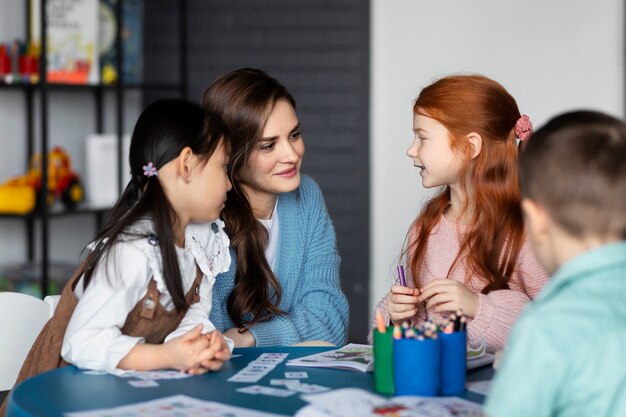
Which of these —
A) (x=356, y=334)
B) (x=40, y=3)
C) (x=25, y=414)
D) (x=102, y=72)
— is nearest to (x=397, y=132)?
(x=356, y=334)

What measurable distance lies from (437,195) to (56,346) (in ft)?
3.62

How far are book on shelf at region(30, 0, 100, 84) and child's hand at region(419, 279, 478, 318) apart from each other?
8.01 feet

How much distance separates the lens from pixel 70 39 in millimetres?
4227

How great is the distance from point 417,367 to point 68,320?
2.54 feet

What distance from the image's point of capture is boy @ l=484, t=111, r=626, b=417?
1267 millimetres

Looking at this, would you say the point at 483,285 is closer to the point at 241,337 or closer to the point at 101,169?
the point at 241,337

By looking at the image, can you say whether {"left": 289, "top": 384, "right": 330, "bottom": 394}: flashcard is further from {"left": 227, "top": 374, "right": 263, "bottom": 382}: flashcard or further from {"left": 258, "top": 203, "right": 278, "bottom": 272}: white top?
{"left": 258, "top": 203, "right": 278, "bottom": 272}: white top

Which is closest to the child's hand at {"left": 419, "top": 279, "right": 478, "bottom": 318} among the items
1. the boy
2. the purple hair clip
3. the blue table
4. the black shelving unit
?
the blue table

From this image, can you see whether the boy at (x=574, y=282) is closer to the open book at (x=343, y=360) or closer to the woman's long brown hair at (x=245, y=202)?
the open book at (x=343, y=360)

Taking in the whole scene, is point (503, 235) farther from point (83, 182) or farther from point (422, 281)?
point (83, 182)

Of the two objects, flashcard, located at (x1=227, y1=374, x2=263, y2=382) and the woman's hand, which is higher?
flashcard, located at (x1=227, y1=374, x2=263, y2=382)

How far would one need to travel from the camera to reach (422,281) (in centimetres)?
260

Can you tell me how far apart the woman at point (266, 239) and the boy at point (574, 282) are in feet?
4.05

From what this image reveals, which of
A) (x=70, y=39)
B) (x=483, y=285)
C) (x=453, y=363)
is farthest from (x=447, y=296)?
(x=70, y=39)
